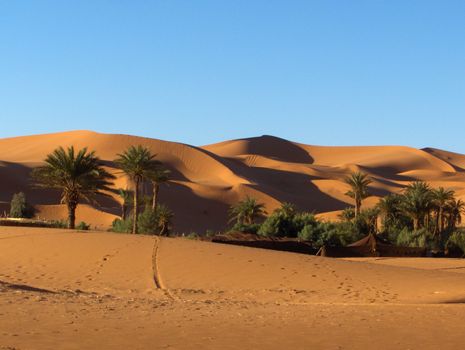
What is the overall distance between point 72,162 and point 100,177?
A: 1962mm

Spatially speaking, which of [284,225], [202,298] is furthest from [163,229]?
[202,298]

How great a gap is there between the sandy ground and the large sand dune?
35876mm

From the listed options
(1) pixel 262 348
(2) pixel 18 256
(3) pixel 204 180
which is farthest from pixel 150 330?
(3) pixel 204 180

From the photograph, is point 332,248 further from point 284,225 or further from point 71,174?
point 71,174

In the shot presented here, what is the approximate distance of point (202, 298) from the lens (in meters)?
16.1

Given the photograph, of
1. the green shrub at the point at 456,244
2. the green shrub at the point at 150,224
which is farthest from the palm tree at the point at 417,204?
the green shrub at the point at 150,224

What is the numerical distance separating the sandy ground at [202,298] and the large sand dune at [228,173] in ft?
118

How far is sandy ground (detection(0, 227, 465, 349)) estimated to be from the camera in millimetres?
9789

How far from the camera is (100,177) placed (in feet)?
117

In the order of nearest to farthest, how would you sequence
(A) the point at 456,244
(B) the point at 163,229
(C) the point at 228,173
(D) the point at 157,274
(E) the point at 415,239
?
1. (D) the point at 157,274
2. (A) the point at 456,244
3. (E) the point at 415,239
4. (B) the point at 163,229
5. (C) the point at 228,173

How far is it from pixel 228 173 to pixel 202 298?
91452 mm

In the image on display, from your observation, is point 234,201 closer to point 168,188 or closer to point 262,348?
point 168,188

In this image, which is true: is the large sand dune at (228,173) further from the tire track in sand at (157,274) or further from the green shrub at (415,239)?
the tire track in sand at (157,274)

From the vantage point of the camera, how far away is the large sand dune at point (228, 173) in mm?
78188
